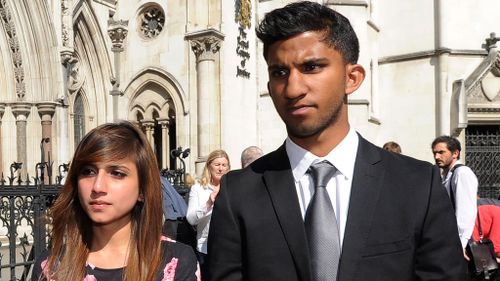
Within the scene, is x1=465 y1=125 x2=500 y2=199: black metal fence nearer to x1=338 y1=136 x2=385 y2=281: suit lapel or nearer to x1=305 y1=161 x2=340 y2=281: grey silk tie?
x1=338 y1=136 x2=385 y2=281: suit lapel

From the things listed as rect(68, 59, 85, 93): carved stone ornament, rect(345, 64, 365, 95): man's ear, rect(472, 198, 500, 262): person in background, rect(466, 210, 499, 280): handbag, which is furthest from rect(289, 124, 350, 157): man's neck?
rect(68, 59, 85, 93): carved stone ornament

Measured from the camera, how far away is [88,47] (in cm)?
1502

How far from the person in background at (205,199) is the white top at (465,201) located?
218 centimetres

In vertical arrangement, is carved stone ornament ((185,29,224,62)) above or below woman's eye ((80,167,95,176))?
above

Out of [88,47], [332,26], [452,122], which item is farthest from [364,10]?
[332,26]

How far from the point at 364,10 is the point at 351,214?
16.3 metres

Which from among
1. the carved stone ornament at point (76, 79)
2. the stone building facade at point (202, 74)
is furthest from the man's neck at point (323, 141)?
the carved stone ornament at point (76, 79)

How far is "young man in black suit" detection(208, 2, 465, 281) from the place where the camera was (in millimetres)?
1423

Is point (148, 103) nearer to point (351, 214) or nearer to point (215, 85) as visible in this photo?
point (215, 85)

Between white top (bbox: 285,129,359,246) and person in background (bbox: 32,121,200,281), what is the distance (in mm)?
647

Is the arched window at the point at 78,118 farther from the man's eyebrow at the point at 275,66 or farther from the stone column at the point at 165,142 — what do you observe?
the man's eyebrow at the point at 275,66

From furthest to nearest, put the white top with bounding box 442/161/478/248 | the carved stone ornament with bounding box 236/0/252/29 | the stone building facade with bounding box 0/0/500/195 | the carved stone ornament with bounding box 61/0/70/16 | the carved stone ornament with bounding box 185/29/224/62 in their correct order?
1. the carved stone ornament with bounding box 236/0/252/29
2. the carved stone ornament with bounding box 185/29/224/62
3. the carved stone ornament with bounding box 61/0/70/16
4. the stone building facade with bounding box 0/0/500/195
5. the white top with bounding box 442/161/478/248

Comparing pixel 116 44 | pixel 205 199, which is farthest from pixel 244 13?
pixel 205 199

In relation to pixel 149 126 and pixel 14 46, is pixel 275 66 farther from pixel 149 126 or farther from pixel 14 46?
pixel 149 126
